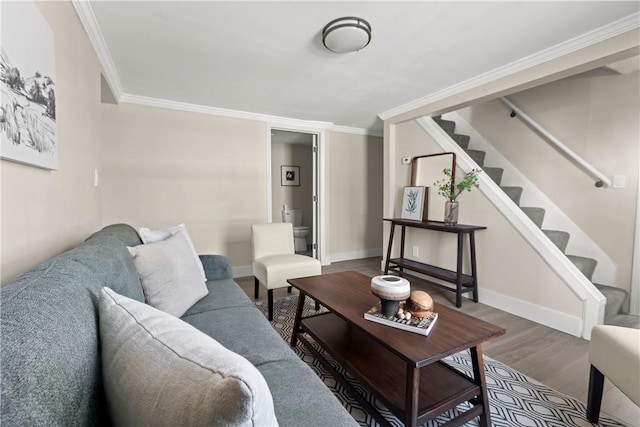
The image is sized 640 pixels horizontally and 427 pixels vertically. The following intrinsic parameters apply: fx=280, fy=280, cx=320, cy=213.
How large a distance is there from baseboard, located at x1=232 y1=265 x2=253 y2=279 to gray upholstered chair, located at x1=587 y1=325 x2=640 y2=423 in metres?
3.37

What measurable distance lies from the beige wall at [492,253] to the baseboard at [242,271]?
85.6 inches

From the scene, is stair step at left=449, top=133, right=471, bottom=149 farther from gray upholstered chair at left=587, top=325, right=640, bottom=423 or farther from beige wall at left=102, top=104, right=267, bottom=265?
gray upholstered chair at left=587, top=325, right=640, bottom=423

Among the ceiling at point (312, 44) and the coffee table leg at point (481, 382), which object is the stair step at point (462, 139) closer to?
the ceiling at point (312, 44)

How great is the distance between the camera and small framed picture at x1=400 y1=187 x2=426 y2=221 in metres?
3.50

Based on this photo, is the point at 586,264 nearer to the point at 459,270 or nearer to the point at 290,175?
the point at 459,270

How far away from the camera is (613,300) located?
90.4 inches

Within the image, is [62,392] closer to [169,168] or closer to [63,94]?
[63,94]

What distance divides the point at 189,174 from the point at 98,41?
1.66 meters

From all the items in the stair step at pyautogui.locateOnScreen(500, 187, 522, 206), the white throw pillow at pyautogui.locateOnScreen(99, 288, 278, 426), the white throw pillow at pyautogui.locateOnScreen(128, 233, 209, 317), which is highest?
the stair step at pyautogui.locateOnScreen(500, 187, 522, 206)

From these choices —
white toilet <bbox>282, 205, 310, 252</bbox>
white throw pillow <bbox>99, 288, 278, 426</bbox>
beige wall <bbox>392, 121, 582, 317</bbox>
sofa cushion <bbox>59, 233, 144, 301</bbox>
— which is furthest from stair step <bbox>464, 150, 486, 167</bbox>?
white throw pillow <bbox>99, 288, 278, 426</bbox>

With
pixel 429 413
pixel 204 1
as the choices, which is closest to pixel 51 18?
pixel 204 1

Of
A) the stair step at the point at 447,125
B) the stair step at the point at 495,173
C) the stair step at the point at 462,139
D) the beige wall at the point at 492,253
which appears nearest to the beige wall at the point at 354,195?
the beige wall at the point at 492,253

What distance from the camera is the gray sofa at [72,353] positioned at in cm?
42

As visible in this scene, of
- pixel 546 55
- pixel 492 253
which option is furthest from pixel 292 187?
pixel 546 55
